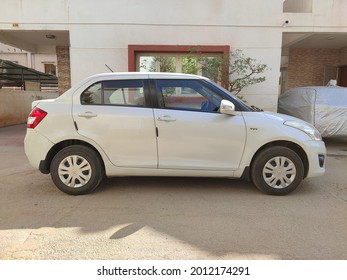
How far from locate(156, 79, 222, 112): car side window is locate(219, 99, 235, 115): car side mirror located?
0.18 metres

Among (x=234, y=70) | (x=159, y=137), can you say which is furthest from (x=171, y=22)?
(x=159, y=137)

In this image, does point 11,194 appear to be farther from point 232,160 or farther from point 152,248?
point 232,160

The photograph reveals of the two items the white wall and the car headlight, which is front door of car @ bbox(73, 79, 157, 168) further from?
the white wall

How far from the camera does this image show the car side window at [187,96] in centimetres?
446

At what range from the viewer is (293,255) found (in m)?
2.90

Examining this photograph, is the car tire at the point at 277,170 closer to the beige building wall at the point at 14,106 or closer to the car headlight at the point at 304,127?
the car headlight at the point at 304,127

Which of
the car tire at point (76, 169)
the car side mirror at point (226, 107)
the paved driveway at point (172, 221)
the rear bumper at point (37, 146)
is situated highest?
the car side mirror at point (226, 107)

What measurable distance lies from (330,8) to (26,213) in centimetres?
990

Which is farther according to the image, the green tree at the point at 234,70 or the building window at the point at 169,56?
the building window at the point at 169,56

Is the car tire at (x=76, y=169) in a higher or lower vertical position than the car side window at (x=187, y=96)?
lower

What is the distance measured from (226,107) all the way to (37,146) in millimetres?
2802

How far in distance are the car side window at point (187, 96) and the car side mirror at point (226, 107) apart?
0.59 ft

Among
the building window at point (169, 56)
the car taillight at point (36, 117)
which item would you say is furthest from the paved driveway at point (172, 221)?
the building window at point (169, 56)

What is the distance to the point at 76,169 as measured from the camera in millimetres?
4414
